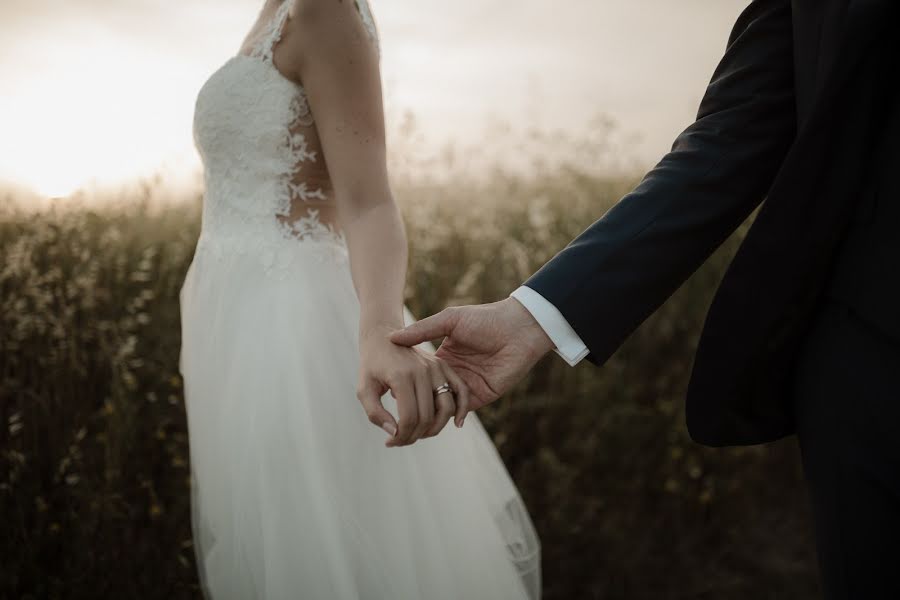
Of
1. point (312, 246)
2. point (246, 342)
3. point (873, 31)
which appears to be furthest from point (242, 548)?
point (873, 31)

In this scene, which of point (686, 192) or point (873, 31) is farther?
point (686, 192)

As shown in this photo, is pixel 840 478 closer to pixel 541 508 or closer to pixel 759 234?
pixel 759 234

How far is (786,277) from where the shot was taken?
1.11 meters

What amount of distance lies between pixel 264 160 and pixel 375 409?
0.83 m

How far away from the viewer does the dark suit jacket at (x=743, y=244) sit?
1091 millimetres

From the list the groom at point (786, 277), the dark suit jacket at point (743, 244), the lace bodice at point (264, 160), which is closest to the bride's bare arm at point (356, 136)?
the lace bodice at point (264, 160)

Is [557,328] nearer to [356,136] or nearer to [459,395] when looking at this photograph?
[459,395]

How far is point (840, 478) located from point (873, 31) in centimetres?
70

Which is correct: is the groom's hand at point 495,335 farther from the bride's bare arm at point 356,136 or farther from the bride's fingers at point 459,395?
the bride's bare arm at point 356,136

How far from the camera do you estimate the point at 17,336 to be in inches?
103

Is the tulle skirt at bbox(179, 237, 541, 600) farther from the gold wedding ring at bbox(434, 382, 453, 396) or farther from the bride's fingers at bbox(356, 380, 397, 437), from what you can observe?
the gold wedding ring at bbox(434, 382, 453, 396)

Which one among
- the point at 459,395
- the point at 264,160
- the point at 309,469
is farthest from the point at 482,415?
the point at 459,395

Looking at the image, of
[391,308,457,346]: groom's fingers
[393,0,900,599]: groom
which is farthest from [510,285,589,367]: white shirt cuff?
[391,308,457,346]: groom's fingers

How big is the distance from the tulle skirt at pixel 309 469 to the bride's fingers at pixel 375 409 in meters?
0.37
